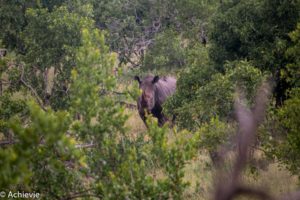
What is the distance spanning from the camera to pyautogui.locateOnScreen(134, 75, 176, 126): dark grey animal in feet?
46.8

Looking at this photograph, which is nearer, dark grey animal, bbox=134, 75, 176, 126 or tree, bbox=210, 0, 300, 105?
tree, bbox=210, 0, 300, 105

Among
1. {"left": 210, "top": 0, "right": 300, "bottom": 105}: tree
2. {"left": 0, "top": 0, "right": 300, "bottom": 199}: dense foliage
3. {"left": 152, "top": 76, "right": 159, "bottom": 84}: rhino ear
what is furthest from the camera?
{"left": 152, "top": 76, "right": 159, "bottom": 84}: rhino ear

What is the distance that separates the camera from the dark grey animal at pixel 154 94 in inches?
562

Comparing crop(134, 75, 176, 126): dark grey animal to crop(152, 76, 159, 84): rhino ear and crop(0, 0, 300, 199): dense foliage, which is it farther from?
crop(0, 0, 300, 199): dense foliage

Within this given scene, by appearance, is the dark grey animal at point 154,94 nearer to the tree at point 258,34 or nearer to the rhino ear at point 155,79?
the rhino ear at point 155,79

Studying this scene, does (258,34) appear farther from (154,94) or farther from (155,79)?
(154,94)

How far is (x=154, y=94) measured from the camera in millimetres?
14953

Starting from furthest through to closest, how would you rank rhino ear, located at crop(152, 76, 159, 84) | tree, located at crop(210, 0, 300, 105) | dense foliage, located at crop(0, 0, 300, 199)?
rhino ear, located at crop(152, 76, 159, 84) → tree, located at crop(210, 0, 300, 105) → dense foliage, located at crop(0, 0, 300, 199)

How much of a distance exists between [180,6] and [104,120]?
12.9 meters

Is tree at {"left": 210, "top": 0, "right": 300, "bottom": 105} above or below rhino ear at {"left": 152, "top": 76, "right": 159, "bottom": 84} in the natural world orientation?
above

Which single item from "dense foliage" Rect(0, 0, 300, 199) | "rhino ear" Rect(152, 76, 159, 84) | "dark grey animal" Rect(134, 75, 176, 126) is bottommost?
"dark grey animal" Rect(134, 75, 176, 126)

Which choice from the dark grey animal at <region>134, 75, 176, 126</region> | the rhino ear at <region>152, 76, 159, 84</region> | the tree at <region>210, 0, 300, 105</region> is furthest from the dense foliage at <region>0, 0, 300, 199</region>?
the rhino ear at <region>152, 76, 159, 84</region>

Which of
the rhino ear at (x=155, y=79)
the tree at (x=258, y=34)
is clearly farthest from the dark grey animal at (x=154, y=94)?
the tree at (x=258, y=34)

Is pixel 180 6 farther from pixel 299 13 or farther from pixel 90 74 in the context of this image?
pixel 90 74
